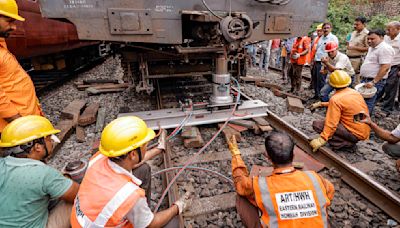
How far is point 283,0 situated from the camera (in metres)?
3.86

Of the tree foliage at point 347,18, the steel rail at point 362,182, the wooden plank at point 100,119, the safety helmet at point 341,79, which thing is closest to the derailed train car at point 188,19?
the wooden plank at point 100,119

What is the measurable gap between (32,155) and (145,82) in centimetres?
297

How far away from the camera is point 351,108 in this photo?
337 cm

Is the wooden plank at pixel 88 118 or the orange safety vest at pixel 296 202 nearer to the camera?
the orange safety vest at pixel 296 202

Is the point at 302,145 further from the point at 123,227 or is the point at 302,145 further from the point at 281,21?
the point at 123,227

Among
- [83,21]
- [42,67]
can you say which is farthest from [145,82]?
[42,67]

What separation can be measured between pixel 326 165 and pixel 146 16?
125 inches

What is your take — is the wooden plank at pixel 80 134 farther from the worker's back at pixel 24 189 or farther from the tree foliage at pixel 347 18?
the tree foliage at pixel 347 18

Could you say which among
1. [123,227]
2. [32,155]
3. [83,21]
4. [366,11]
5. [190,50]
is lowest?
[123,227]

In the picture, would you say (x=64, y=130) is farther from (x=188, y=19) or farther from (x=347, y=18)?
(x=347, y=18)

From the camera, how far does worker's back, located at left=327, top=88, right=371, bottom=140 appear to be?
336cm

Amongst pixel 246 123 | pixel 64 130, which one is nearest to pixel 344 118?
pixel 246 123

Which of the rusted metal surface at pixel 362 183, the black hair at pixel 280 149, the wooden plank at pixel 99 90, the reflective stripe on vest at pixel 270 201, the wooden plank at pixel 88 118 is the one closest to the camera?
the reflective stripe on vest at pixel 270 201

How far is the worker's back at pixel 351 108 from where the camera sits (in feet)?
11.0
